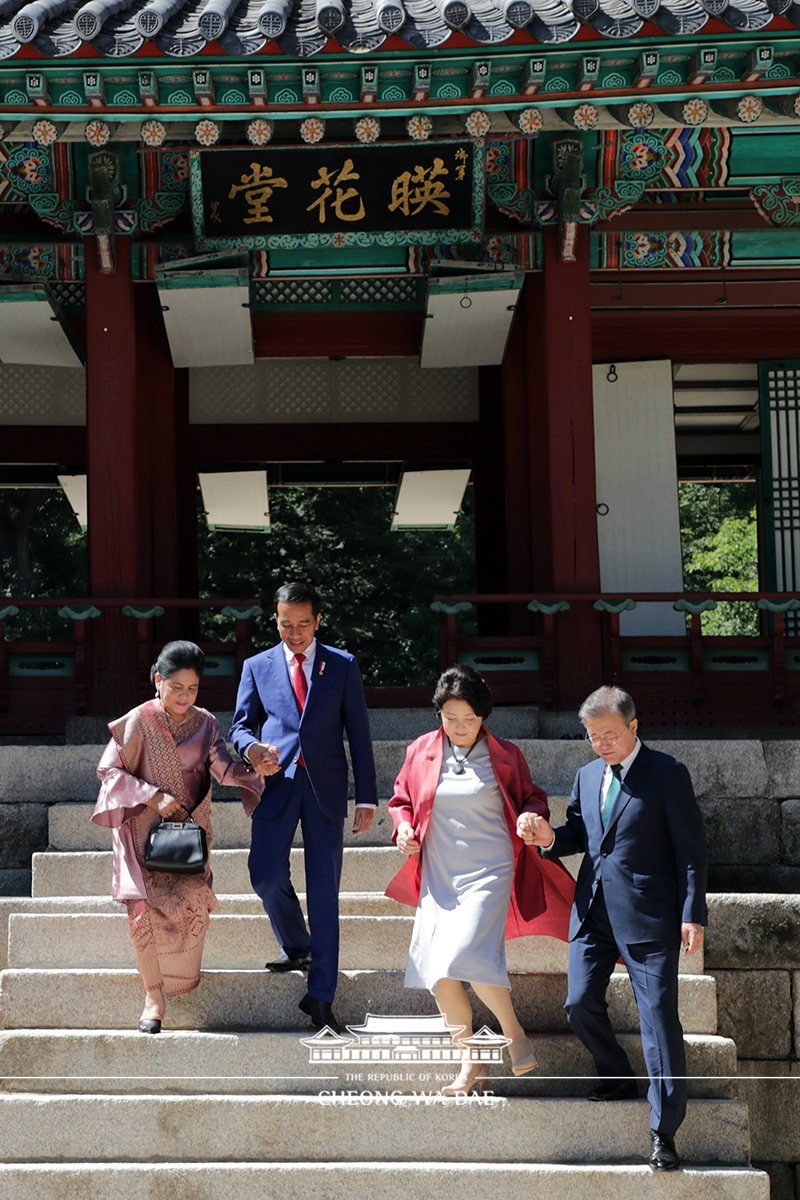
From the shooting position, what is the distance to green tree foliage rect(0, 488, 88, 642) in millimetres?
18500

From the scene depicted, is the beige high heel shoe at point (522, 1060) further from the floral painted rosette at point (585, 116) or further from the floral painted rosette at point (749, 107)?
the floral painted rosette at point (749, 107)

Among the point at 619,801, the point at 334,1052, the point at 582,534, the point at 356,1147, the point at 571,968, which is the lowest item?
the point at 356,1147

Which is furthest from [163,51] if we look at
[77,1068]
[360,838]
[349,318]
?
[77,1068]

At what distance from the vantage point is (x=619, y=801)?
12.5ft

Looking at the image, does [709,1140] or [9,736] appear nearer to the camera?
[709,1140]

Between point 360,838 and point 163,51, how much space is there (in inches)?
152

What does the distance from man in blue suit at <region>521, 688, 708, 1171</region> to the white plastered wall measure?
3.80 metres

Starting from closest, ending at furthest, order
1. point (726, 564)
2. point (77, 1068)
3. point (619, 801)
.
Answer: point (619, 801)
point (77, 1068)
point (726, 564)

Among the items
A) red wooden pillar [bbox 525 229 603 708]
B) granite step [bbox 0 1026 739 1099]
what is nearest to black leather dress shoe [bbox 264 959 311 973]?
granite step [bbox 0 1026 739 1099]

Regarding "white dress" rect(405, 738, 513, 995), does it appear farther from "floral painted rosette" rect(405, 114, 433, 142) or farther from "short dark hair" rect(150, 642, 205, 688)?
"floral painted rosette" rect(405, 114, 433, 142)

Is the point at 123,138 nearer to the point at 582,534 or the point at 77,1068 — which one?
the point at 582,534

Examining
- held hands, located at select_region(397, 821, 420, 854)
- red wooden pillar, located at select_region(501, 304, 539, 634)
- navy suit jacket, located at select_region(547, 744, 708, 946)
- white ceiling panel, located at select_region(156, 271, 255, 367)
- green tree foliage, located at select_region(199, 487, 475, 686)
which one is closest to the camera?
navy suit jacket, located at select_region(547, 744, 708, 946)

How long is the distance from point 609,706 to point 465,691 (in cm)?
48

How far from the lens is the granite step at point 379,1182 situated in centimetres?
366
